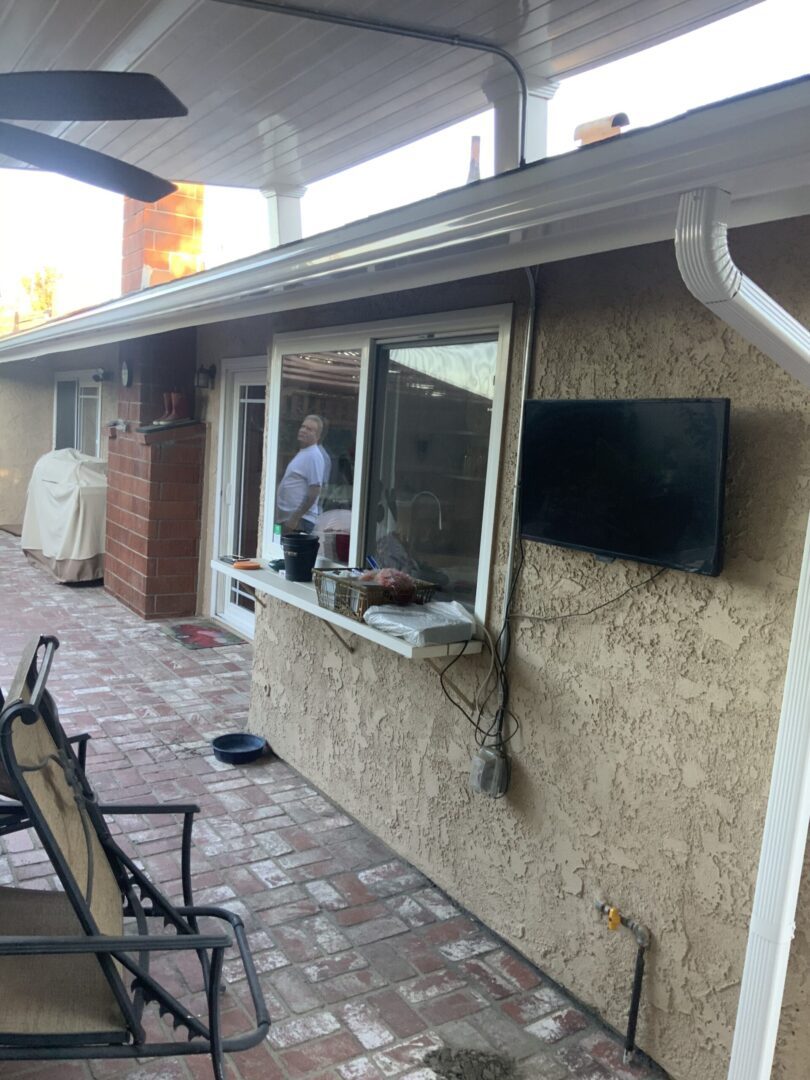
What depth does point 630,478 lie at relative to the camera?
2.44 metres

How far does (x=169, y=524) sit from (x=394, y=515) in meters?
4.36

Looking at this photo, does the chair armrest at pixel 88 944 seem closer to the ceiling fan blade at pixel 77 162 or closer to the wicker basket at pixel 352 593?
the wicker basket at pixel 352 593

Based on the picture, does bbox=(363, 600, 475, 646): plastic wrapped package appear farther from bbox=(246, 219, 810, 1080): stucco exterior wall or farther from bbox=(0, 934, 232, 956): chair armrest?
bbox=(0, 934, 232, 956): chair armrest

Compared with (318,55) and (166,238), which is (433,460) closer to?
(318,55)

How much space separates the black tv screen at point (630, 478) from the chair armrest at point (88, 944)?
1.59m

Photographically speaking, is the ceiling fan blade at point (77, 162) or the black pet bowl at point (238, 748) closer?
the ceiling fan blade at point (77, 162)

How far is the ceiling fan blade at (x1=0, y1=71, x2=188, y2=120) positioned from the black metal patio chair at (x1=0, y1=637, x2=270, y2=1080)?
196cm

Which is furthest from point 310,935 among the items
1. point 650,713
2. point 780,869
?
point 780,869

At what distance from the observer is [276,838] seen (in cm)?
376

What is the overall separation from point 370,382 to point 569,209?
6.28 feet

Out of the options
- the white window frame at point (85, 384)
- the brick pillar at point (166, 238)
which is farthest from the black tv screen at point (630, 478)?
the white window frame at point (85, 384)

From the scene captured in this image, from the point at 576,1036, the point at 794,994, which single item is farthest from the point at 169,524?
the point at 794,994

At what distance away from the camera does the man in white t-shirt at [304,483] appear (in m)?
4.40

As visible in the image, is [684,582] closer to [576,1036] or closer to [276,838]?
[576,1036]
